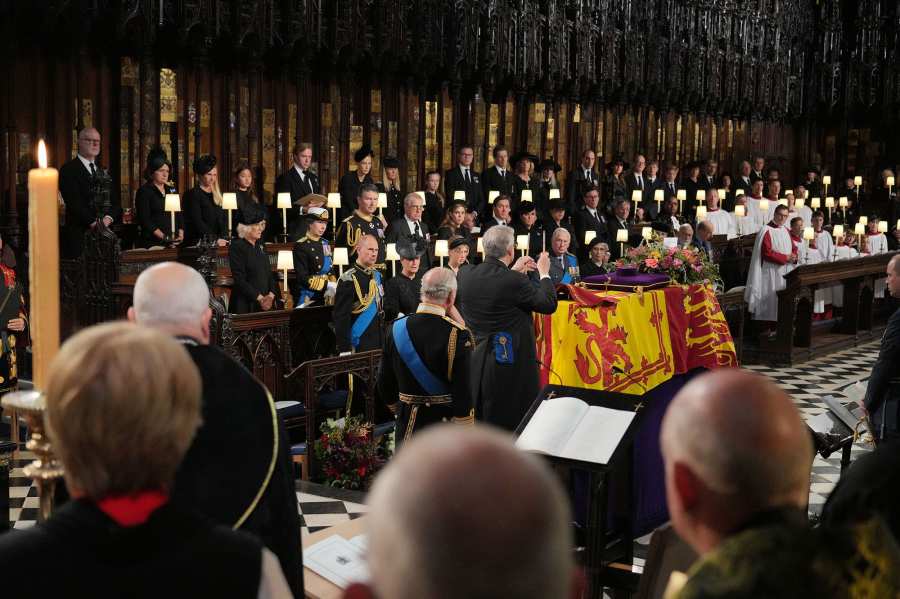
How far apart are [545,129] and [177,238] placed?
29.8 feet

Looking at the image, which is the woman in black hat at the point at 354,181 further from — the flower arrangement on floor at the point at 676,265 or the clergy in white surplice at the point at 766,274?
the clergy in white surplice at the point at 766,274

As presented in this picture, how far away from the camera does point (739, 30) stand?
75.7 ft

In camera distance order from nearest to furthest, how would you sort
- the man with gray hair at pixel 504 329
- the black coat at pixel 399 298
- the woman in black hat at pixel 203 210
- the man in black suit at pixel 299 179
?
the man with gray hair at pixel 504 329
the black coat at pixel 399 298
the woman in black hat at pixel 203 210
the man in black suit at pixel 299 179

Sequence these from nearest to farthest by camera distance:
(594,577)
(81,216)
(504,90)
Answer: (594,577), (81,216), (504,90)

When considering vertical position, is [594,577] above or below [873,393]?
below

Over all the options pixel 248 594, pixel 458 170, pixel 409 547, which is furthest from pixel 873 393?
pixel 458 170

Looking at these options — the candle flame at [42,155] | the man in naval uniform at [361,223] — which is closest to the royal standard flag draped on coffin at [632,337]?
the man in naval uniform at [361,223]

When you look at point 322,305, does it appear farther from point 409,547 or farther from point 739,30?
point 739,30

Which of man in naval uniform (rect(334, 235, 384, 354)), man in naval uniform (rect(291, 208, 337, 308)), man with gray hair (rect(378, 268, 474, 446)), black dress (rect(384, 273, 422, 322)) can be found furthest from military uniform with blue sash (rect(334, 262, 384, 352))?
man with gray hair (rect(378, 268, 474, 446))

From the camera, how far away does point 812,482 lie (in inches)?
302

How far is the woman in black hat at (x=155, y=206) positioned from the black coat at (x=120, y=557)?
9.30 m

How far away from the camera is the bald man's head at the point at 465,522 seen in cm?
111

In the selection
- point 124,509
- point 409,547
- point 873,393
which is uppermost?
point 409,547

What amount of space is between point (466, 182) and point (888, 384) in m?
9.37
